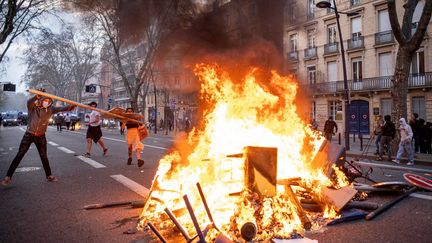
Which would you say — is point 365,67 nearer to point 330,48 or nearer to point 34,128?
point 330,48

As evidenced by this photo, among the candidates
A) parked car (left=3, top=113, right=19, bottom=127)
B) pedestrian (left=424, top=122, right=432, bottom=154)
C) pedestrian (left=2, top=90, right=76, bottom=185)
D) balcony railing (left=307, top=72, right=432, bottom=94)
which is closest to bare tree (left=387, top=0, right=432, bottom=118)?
pedestrian (left=424, top=122, right=432, bottom=154)

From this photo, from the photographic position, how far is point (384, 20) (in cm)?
2469

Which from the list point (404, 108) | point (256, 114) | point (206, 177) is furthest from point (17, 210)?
point (404, 108)

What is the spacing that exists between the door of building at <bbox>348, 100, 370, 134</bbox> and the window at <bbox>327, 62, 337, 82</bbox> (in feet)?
8.72

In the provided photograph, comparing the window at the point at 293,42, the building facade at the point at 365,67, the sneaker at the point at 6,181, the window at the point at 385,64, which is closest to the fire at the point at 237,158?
the window at the point at 293,42

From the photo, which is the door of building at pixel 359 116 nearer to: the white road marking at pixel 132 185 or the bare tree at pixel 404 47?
the bare tree at pixel 404 47

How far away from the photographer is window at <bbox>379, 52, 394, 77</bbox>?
80.8 feet

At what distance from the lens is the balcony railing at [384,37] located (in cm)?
2430

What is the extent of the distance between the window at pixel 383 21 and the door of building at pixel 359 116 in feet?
19.1

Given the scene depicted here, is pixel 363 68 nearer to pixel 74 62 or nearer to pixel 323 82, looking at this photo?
pixel 323 82

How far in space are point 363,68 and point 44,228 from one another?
27.0m

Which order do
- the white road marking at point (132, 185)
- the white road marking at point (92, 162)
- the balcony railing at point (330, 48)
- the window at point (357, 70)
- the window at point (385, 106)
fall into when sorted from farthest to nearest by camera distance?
the balcony railing at point (330, 48) → the window at point (357, 70) → the window at point (385, 106) → the white road marking at point (92, 162) → the white road marking at point (132, 185)

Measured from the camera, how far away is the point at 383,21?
81.3 feet

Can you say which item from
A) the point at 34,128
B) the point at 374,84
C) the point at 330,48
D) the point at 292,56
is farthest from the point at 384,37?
the point at 34,128
